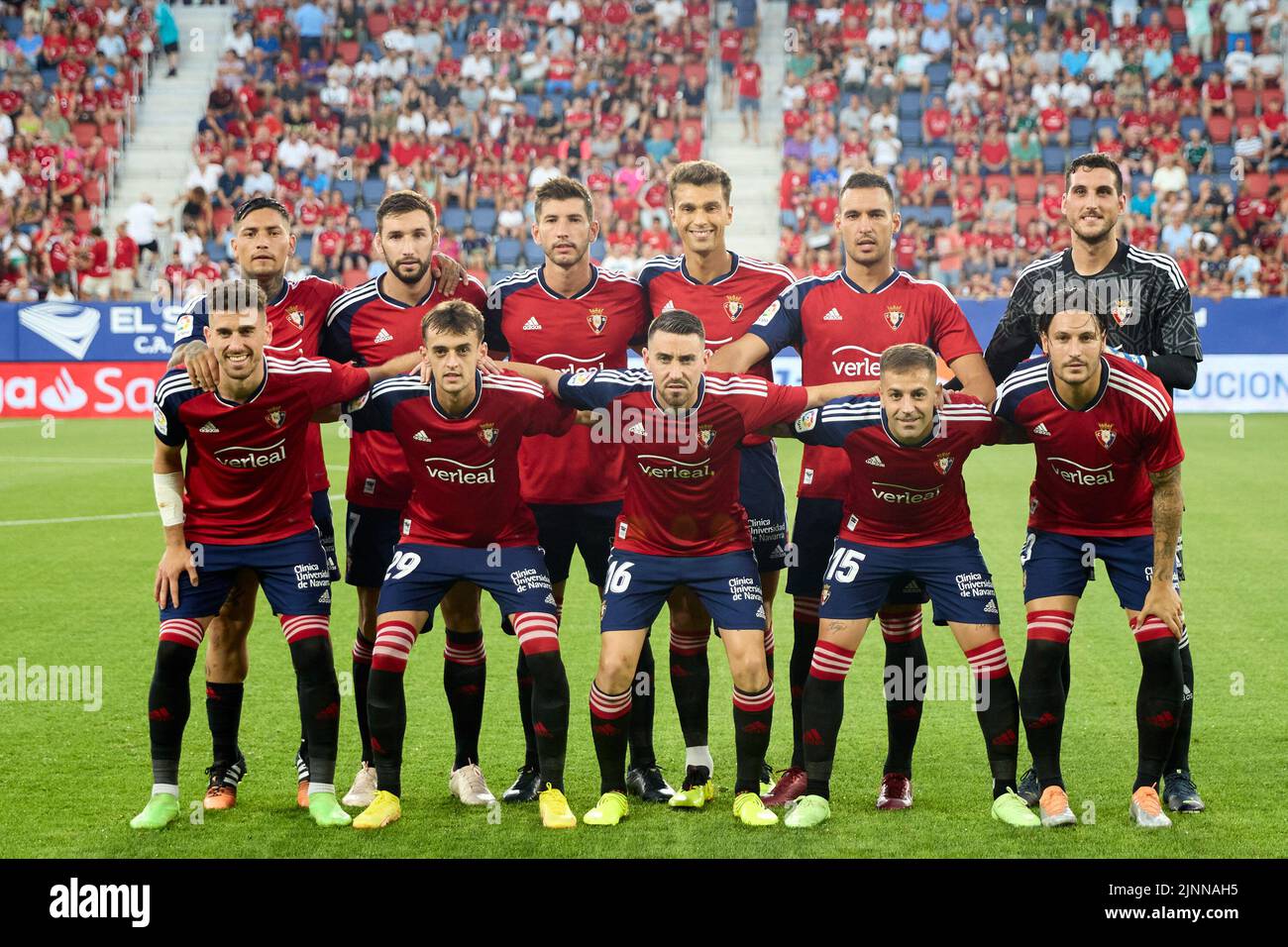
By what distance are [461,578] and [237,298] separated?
136 centimetres

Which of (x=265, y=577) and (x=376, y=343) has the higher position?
(x=376, y=343)

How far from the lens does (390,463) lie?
6164mm

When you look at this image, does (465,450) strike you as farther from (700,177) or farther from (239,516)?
(700,177)

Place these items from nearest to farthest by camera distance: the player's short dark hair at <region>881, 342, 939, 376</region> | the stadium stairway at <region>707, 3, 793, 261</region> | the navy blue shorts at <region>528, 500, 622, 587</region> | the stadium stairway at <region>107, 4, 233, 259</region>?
the player's short dark hair at <region>881, 342, 939, 376</region> < the navy blue shorts at <region>528, 500, 622, 587</region> < the stadium stairway at <region>707, 3, 793, 261</region> < the stadium stairway at <region>107, 4, 233, 259</region>

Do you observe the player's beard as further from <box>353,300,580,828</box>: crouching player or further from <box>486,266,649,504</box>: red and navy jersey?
<box>353,300,580,828</box>: crouching player

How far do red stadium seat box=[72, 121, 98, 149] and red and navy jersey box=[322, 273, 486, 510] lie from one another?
23167 millimetres

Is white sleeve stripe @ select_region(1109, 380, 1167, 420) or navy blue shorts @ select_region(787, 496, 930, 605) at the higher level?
white sleeve stripe @ select_region(1109, 380, 1167, 420)

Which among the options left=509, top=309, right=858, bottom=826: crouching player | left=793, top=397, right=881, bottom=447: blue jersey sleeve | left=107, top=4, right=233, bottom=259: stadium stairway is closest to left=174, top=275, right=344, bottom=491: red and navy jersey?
left=509, top=309, right=858, bottom=826: crouching player

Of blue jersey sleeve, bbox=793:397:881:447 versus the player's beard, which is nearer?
blue jersey sleeve, bbox=793:397:881:447

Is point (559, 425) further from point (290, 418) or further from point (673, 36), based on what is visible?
point (673, 36)

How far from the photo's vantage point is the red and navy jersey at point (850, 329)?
6137 millimetres

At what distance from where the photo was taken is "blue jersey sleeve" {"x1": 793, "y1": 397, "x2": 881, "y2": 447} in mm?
5645

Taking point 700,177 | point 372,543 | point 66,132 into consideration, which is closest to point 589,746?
point 372,543

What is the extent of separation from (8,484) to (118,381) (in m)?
6.55
